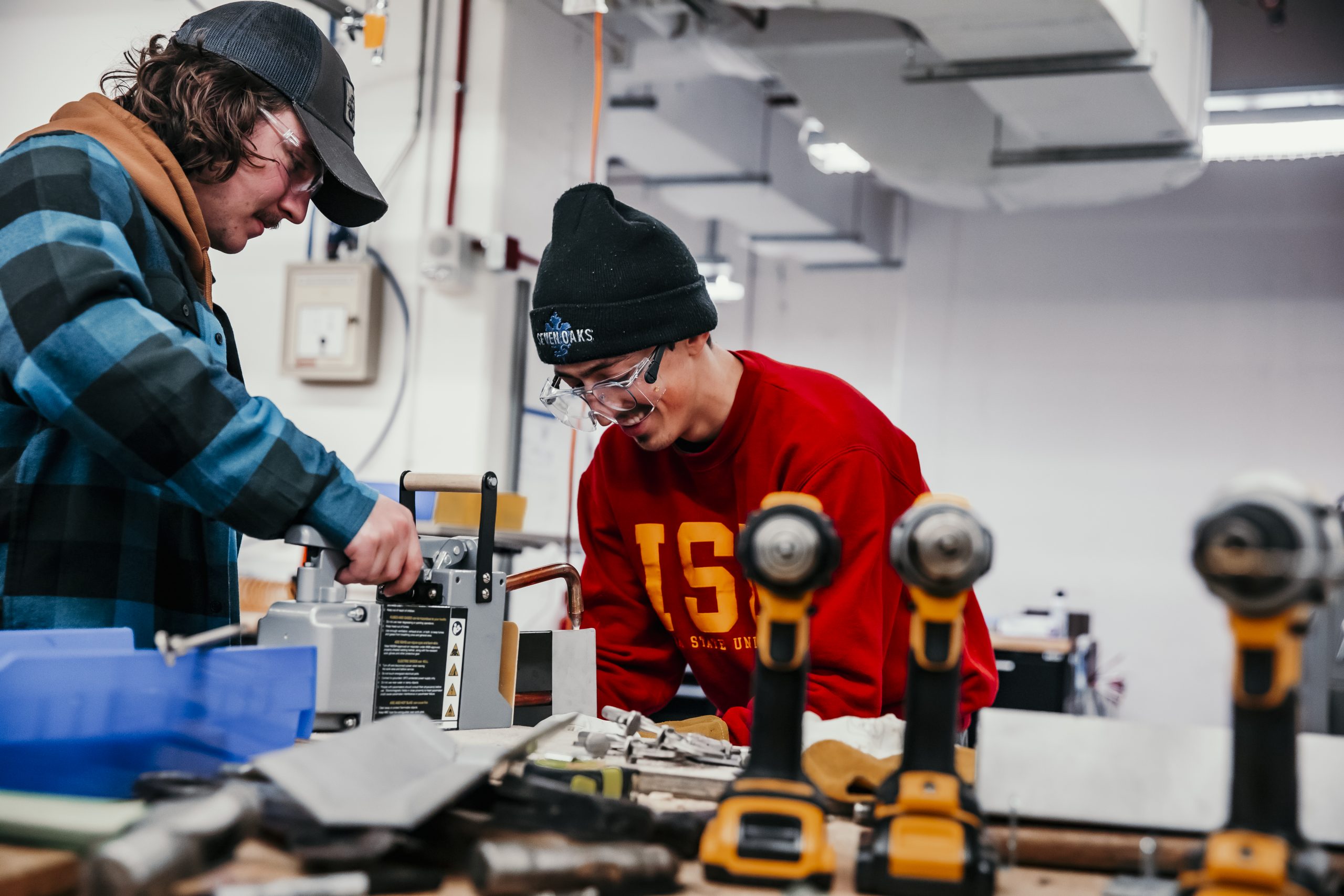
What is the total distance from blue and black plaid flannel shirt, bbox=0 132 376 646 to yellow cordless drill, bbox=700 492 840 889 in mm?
554

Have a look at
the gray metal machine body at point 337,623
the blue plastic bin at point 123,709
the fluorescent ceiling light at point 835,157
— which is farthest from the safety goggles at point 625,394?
the fluorescent ceiling light at point 835,157

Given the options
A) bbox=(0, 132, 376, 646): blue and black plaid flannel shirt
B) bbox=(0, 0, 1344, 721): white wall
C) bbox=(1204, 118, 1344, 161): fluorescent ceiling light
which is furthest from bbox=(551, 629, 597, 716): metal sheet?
bbox=(0, 0, 1344, 721): white wall

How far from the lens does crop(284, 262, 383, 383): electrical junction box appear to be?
3.84m

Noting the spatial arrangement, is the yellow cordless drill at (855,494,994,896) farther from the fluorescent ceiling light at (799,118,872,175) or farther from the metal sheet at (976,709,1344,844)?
the fluorescent ceiling light at (799,118,872,175)

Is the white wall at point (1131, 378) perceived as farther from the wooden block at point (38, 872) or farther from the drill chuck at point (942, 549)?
the wooden block at point (38, 872)

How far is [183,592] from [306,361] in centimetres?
256

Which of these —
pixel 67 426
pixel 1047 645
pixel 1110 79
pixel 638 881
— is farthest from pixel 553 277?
pixel 1047 645

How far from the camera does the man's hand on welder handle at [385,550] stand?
1.25m

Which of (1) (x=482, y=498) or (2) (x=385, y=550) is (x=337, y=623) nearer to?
(2) (x=385, y=550)

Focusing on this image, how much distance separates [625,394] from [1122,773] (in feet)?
2.99

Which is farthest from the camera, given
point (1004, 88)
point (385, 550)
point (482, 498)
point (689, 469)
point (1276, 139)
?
point (1276, 139)

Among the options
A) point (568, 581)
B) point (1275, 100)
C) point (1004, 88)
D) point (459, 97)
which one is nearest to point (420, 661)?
point (568, 581)

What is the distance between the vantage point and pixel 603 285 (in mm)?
1590

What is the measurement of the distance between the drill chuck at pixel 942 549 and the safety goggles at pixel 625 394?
86cm
